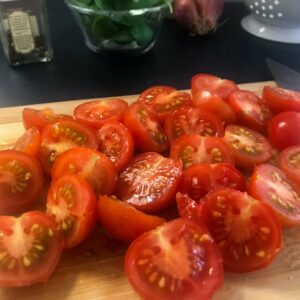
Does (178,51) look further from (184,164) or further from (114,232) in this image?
(114,232)

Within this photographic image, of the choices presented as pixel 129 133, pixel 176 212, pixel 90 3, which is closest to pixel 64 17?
pixel 90 3

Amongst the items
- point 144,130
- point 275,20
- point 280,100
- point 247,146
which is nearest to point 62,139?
point 144,130

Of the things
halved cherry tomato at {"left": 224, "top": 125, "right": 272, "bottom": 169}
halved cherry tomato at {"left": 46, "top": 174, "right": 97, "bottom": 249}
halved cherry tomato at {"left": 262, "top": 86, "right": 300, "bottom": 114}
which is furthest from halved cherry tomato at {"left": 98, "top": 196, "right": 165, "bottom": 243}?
halved cherry tomato at {"left": 262, "top": 86, "right": 300, "bottom": 114}

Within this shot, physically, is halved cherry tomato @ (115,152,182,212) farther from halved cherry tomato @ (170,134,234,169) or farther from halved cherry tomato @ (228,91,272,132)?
halved cherry tomato @ (228,91,272,132)

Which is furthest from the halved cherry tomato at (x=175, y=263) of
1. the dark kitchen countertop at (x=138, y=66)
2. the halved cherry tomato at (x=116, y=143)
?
the dark kitchen countertop at (x=138, y=66)

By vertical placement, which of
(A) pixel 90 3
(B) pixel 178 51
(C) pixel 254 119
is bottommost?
(B) pixel 178 51

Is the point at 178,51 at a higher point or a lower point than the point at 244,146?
lower
